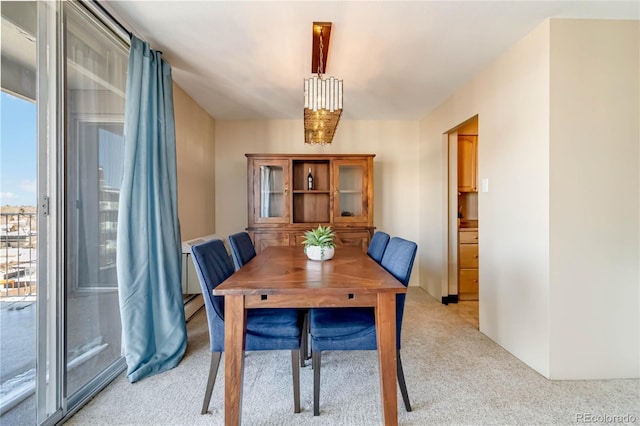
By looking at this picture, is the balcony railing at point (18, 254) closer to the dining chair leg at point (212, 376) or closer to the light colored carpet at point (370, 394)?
Answer: the light colored carpet at point (370, 394)

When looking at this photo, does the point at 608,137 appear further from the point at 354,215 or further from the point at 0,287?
the point at 0,287

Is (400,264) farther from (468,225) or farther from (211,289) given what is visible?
(468,225)

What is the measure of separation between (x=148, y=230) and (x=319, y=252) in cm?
119

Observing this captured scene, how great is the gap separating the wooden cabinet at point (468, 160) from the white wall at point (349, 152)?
566mm

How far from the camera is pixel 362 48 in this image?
2.18 metres

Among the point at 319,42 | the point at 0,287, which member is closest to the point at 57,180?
the point at 0,287

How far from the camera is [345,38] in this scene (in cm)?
205

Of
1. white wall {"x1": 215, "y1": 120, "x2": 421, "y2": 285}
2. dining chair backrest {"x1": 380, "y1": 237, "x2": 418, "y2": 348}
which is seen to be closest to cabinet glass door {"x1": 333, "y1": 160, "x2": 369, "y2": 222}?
white wall {"x1": 215, "y1": 120, "x2": 421, "y2": 285}

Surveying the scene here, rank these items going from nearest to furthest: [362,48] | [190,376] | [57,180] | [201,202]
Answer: [57,180], [190,376], [362,48], [201,202]

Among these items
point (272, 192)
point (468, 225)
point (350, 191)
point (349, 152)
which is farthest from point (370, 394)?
point (349, 152)

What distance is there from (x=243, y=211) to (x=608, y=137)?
368 cm

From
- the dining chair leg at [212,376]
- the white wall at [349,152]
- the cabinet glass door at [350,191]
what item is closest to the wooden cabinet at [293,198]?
the cabinet glass door at [350,191]

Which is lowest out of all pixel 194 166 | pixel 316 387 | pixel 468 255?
pixel 316 387

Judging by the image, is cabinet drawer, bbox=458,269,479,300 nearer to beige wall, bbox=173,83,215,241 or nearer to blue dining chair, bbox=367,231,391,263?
blue dining chair, bbox=367,231,391,263
